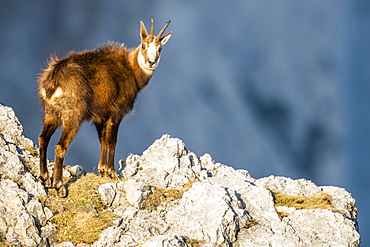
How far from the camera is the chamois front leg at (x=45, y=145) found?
11.8 metres

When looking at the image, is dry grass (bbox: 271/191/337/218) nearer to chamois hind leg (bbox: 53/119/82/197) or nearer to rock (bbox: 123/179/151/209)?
rock (bbox: 123/179/151/209)

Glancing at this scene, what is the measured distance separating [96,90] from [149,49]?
76.7 inches

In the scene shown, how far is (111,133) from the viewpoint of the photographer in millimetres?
13250

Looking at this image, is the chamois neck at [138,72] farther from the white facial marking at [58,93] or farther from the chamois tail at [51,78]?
the white facial marking at [58,93]

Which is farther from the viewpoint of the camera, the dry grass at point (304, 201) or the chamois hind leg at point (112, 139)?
the chamois hind leg at point (112, 139)

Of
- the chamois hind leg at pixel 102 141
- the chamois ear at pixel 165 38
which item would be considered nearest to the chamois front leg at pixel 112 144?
the chamois hind leg at pixel 102 141

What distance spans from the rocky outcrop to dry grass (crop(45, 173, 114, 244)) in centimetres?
17

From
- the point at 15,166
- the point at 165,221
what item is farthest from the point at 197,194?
the point at 15,166

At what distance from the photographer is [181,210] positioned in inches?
426

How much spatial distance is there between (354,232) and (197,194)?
3.54 metres

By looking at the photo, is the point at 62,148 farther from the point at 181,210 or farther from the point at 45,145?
the point at 181,210

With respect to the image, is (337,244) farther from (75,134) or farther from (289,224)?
(75,134)

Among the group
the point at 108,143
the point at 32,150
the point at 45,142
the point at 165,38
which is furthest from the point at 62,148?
the point at 165,38

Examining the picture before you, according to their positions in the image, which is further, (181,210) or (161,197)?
(161,197)
